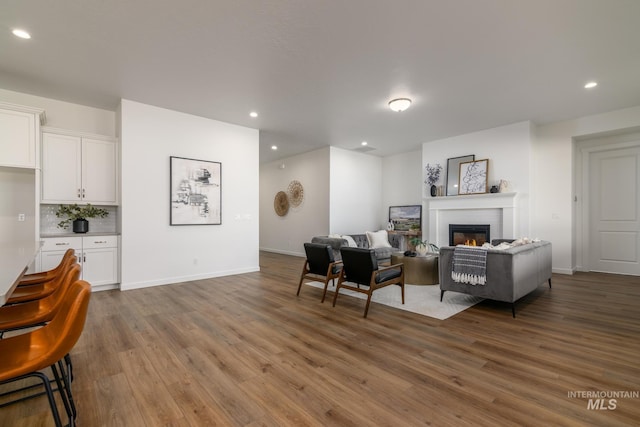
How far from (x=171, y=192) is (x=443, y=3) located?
462 centimetres

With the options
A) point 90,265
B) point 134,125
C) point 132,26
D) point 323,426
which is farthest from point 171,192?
point 323,426

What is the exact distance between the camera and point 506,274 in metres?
3.41

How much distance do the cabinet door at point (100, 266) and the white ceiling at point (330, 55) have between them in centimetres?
238

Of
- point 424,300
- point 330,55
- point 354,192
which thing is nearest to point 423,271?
point 424,300

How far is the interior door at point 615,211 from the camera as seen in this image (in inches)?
218

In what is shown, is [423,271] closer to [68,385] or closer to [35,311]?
[68,385]

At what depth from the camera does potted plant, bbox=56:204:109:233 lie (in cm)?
450

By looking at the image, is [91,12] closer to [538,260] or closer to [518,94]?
[518,94]

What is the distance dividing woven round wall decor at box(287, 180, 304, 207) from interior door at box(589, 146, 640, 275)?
652 cm

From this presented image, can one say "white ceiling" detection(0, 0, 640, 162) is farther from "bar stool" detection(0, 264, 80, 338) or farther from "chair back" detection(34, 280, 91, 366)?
"chair back" detection(34, 280, 91, 366)

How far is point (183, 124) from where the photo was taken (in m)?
5.23

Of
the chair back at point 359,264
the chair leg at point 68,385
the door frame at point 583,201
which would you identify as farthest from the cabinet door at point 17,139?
the door frame at point 583,201

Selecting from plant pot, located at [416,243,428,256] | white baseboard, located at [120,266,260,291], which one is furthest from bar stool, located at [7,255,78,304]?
plant pot, located at [416,243,428,256]

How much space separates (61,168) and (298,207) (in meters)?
5.22
